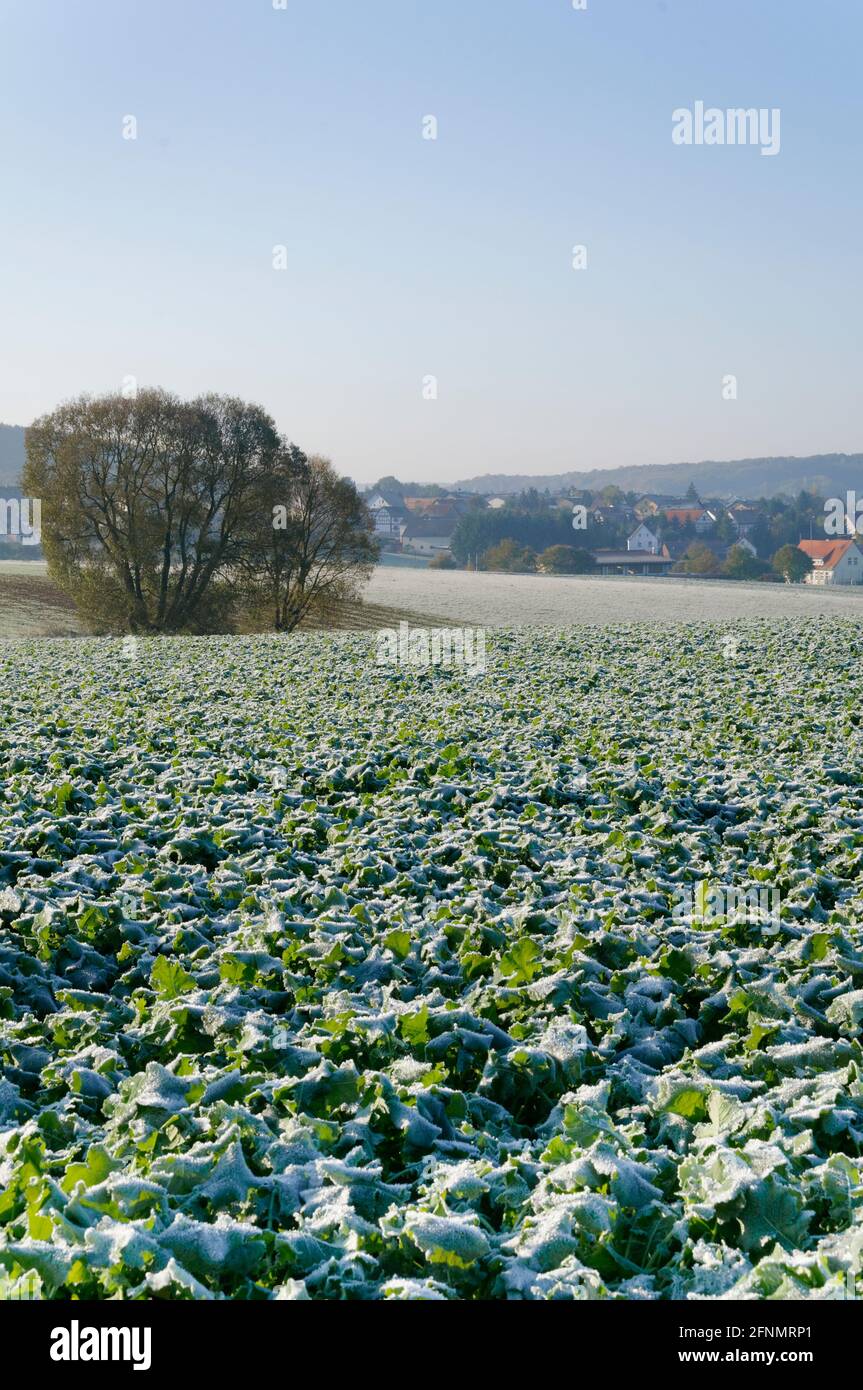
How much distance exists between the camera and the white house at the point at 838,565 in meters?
112

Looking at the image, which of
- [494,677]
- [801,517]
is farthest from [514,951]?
[801,517]

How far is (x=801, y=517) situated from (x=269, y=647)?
13449cm

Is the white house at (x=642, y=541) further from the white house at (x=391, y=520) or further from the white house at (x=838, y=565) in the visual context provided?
the white house at (x=391, y=520)

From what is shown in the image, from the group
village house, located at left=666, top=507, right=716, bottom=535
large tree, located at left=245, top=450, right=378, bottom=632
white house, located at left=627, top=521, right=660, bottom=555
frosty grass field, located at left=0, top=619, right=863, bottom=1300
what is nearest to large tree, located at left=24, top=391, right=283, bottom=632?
large tree, located at left=245, top=450, right=378, bottom=632

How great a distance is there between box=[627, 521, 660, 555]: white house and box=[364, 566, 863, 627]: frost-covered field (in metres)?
51.8
